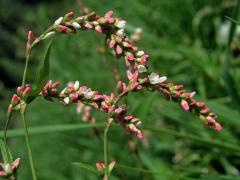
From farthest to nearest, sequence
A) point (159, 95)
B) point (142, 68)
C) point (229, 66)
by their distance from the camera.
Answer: point (159, 95) < point (229, 66) < point (142, 68)

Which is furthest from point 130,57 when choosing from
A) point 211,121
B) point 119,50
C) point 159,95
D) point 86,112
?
point 159,95

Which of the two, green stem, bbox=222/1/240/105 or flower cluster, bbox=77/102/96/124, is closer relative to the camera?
flower cluster, bbox=77/102/96/124

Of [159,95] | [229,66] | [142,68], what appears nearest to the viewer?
[142,68]

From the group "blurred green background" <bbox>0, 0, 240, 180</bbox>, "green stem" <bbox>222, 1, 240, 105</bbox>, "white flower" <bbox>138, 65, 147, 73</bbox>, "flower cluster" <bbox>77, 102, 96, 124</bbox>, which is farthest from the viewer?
"blurred green background" <bbox>0, 0, 240, 180</bbox>

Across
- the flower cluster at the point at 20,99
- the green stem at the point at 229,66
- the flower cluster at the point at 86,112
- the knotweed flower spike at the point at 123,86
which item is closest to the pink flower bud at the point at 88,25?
the knotweed flower spike at the point at 123,86

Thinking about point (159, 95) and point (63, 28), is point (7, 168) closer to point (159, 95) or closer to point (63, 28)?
point (63, 28)

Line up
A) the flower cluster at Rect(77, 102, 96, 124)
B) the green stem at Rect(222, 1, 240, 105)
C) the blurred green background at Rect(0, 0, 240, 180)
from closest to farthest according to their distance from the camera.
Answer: the flower cluster at Rect(77, 102, 96, 124), the green stem at Rect(222, 1, 240, 105), the blurred green background at Rect(0, 0, 240, 180)

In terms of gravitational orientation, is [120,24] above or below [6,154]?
above

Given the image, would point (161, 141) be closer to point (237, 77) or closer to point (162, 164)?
point (162, 164)

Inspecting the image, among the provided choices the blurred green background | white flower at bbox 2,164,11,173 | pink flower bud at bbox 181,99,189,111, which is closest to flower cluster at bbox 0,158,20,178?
white flower at bbox 2,164,11,173

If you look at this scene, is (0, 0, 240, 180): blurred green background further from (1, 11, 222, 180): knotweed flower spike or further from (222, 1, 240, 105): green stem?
(1, 11, 222, 180): knotweed flower spike
